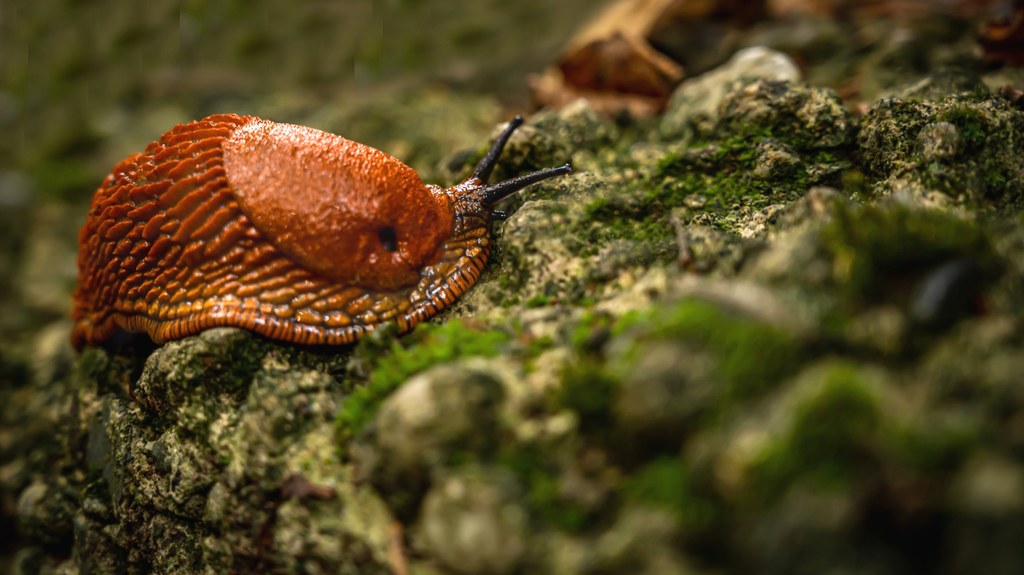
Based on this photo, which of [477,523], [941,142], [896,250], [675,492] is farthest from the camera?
[941,142]

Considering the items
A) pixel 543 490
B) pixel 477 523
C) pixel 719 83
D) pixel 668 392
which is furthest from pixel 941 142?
pixel 477 523

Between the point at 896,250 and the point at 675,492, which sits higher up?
the point at 896,250

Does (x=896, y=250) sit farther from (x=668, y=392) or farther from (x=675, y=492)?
(x=675, y=492)

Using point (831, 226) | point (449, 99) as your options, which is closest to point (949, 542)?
point (831, 226)

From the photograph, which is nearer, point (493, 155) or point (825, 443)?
point (825, 443)

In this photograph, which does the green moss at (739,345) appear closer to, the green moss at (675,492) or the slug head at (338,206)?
the green moss at (675,492)

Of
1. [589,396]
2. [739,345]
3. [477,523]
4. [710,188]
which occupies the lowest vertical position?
[477,523]

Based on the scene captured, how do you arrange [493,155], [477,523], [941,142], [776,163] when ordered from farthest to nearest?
[493,155], [776,163], [941,142], [477,523]
